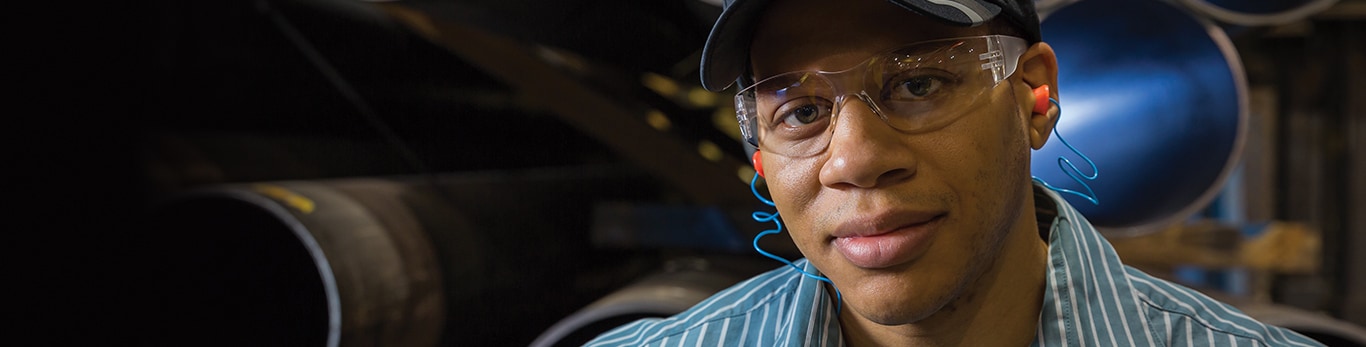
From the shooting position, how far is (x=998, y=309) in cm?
83

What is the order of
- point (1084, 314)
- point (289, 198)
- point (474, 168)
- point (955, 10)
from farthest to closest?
1. point (474, 168)
2. point (289, 198)
3. point (1084, 314)
4. point (955, 10)

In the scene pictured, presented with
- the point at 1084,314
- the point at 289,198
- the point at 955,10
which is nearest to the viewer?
the point at 955,10

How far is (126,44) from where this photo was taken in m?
1.29

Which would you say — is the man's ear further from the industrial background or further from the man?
the industrial background

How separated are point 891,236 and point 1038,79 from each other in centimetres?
21

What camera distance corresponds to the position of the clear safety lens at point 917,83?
0.71m

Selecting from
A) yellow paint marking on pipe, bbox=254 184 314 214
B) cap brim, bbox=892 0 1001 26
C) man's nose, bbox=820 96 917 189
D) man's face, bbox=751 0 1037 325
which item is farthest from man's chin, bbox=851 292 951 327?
yellow paint marking on pipe, bbox=254 184 314 214

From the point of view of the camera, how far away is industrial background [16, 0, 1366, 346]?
3.34 feet

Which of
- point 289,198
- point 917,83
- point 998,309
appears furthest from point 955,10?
point 289,198

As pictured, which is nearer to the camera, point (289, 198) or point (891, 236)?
point (891, 236)

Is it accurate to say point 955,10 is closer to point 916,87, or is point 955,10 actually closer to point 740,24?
point 916,87

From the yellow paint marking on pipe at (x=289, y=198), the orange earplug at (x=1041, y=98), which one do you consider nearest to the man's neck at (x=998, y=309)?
the orange earplug at (x=1041, y=98)

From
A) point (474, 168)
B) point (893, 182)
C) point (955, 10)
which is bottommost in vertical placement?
point (893, 182)

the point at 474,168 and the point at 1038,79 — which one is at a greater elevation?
the point at 474,168
